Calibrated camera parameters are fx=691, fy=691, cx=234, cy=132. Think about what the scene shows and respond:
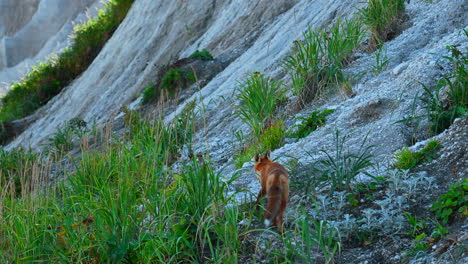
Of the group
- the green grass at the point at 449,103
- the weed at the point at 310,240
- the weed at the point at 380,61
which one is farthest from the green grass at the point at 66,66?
the weed at the point at 310,240

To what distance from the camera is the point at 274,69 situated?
10.9m

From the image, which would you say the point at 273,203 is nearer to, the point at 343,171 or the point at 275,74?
the point at 343,171

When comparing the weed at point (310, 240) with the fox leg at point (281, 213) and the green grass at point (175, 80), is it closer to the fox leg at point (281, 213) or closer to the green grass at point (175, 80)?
the fox leg at point (281, 213)

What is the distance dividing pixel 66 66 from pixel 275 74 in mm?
15103

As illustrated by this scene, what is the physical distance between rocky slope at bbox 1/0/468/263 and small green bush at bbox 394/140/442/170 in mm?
92

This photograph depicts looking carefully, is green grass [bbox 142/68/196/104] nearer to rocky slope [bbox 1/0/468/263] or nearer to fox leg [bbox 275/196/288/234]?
rocky slope [bbox 1/0/468/263]

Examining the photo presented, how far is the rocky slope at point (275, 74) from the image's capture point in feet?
20.9

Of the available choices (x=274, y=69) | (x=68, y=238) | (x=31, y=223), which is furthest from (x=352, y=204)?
(x=274, y=69)

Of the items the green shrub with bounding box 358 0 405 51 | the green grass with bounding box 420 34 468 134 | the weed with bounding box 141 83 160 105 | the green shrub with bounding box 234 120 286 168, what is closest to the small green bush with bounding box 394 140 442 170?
the green grass with bounding box 420 34 468 134

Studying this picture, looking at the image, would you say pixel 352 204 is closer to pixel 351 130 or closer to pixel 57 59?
pixel 351 130

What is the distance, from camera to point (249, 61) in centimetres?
1232

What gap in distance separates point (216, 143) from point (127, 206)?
3519mm

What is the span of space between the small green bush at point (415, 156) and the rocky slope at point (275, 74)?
0.30 ft

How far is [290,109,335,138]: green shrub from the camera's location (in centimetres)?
769
